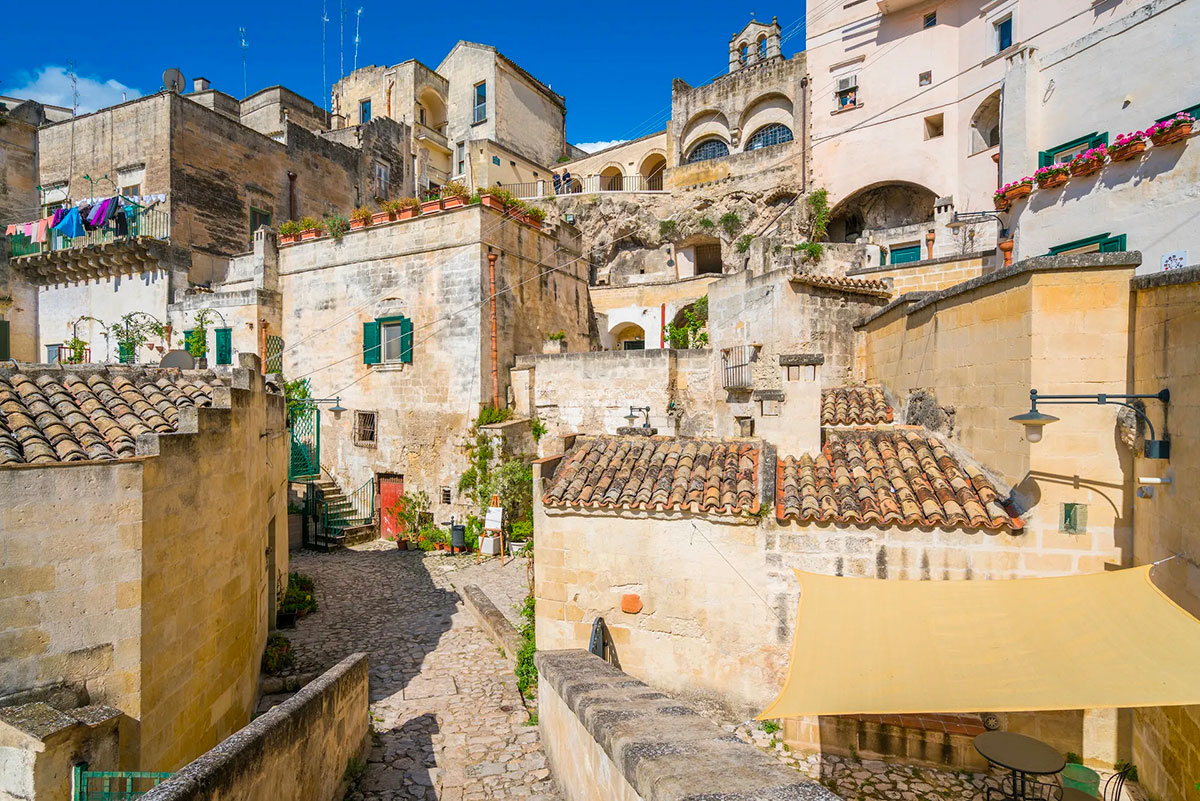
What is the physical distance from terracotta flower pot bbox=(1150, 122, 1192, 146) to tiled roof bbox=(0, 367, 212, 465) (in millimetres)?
15094

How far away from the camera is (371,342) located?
59.8ft

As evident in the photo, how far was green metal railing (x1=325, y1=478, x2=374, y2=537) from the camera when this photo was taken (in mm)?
17859

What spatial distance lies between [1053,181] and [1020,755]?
11.3 meters

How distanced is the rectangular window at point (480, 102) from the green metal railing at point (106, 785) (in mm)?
33526

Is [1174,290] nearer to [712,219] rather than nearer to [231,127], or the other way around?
[712,219]

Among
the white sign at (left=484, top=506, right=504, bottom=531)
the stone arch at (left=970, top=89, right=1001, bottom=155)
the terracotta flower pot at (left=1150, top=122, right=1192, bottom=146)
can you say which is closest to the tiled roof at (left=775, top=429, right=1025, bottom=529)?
the terracotta flower pot at (left=1150, top=122, right=1192, bottom=146)

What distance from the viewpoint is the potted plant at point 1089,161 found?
1088 cm

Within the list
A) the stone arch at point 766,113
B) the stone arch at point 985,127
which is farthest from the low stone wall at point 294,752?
the stone arch at point 766,113

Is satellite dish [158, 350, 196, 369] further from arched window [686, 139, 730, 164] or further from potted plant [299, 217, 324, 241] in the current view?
arched window [686, 139, 730, 164]

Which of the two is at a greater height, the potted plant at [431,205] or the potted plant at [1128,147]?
the potted plant at [431,205]

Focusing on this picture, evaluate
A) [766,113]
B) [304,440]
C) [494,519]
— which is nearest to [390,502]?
[304,440]

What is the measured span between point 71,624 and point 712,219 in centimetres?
2652

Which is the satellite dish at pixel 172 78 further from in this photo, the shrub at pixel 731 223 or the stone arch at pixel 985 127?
the stone arch at pixel 985 127

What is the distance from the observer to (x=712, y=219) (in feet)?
89.9
